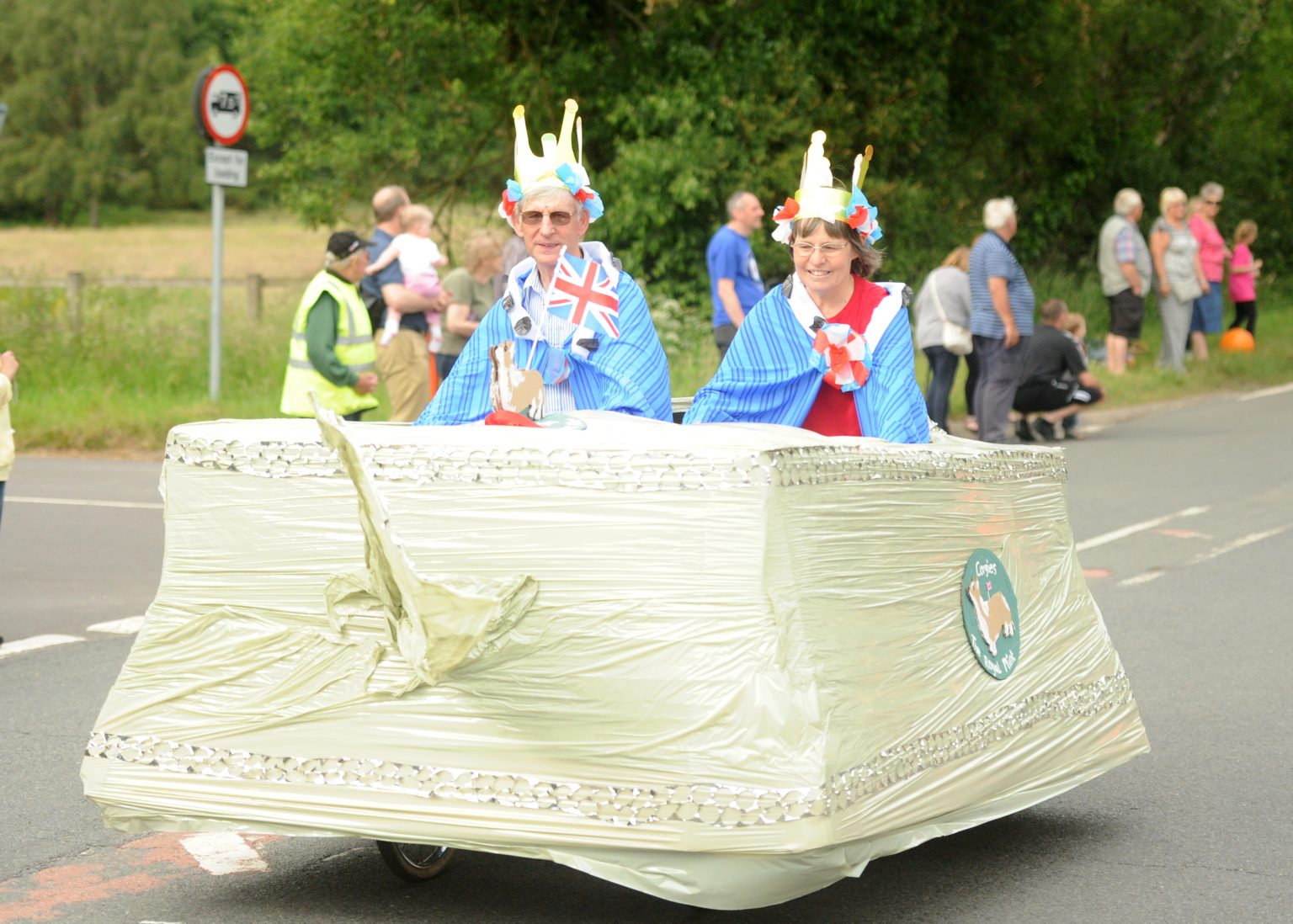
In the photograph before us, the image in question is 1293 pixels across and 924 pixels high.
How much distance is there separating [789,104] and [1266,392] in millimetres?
7399

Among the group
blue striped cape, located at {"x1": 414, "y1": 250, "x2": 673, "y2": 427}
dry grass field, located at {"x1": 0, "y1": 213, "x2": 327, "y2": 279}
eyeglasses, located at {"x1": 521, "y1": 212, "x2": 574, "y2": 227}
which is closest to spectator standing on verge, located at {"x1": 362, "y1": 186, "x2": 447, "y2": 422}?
eyeglasses, located at {"x1": 521, "y1": 212, "x2": 574, "y2": 227}

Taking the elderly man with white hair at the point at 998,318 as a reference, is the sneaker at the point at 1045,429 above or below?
below

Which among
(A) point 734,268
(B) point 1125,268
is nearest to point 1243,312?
(B) point 1125,268

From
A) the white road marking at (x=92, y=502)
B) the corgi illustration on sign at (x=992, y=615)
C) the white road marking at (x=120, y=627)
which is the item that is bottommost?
the white road marking at (x=92, y=502)

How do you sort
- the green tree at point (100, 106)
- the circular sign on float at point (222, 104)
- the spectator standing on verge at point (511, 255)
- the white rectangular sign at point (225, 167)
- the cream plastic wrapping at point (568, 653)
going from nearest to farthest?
the cream plastic wrapping at point (568, 653), the spectator standing on verge at point (511, 255), the white rectangular sign at point (225, 167), the circular sign on float at point (222, 104), the green tree at point (100, 106)

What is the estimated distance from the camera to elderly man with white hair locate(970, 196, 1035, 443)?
14.4 metres

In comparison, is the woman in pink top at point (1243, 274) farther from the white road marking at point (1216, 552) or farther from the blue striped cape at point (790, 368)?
the blue striped cape at point (790, 368)

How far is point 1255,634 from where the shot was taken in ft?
26.8

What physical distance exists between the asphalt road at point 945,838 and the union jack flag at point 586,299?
1515mm

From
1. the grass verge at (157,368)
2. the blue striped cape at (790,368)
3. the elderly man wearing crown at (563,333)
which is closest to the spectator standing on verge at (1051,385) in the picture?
the grass verge at (157,368)

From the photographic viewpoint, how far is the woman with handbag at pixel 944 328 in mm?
14625

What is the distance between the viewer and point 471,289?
1303 cm

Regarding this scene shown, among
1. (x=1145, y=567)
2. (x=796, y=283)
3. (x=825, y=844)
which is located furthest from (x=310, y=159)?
(x=825, y=844)

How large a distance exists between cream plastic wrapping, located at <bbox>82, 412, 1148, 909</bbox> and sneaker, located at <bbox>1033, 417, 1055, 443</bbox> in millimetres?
11292
